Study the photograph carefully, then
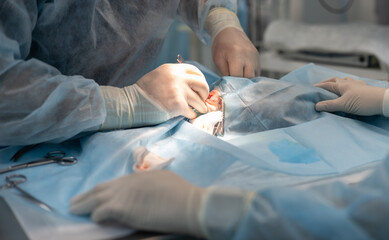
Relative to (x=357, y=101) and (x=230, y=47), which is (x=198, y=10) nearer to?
(x=230, y=47)

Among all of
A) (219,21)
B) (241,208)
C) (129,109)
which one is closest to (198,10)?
(219,21)

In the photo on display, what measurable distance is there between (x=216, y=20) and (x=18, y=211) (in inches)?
54.9

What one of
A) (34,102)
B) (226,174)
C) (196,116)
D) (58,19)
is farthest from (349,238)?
A: (58,19)

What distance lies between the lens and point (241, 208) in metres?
0.86

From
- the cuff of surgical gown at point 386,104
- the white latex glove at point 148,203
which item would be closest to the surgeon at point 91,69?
the white latex glove at point 148,203

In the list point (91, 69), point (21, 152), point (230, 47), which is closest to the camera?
point (21, 152)

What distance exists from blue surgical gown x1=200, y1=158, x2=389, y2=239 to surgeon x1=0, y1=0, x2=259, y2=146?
60 centimetres

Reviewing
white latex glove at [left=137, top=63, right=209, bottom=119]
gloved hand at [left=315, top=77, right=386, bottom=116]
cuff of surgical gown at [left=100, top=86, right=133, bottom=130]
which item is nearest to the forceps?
cuff of surgical gown at [left=100, top=86, right=133, bottom=130]

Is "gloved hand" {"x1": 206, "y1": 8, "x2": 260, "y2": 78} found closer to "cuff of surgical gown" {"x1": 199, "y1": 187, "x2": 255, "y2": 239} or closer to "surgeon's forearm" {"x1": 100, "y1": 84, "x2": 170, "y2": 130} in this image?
"surgeon's forearm" {"x1": 100, "y1": 84, "x2": 170, "y2": 130}

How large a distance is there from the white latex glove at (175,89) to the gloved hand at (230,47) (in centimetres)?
37

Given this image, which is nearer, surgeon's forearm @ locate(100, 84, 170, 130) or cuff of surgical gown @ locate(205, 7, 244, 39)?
surgeon's forearm @ locate(100, 84, 170, 130)

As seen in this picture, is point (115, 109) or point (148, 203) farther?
point (115, 109)

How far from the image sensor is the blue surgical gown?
81cm

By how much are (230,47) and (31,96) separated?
3.12 feet
